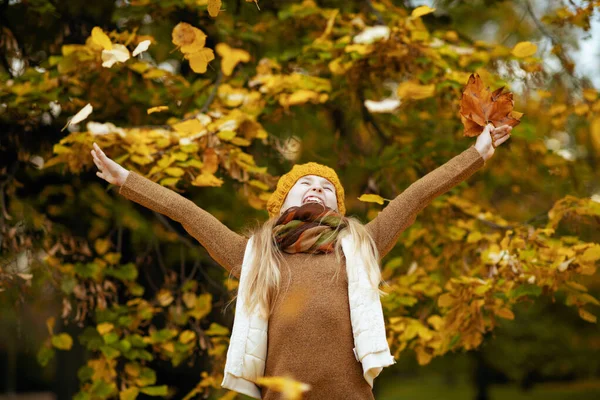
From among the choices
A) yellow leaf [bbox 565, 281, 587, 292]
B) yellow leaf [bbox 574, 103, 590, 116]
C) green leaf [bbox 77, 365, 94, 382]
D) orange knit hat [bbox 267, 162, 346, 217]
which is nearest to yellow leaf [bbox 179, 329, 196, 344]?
green leaf [bbox 77, 365, 94, 382]

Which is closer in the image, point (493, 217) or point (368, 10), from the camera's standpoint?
point (493, 217)

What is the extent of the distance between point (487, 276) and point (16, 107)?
2.72 meters

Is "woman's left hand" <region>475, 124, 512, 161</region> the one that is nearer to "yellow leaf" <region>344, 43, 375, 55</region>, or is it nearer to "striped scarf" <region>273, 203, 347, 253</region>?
"striped scarf" <region>273, 203, 347, 253</region>

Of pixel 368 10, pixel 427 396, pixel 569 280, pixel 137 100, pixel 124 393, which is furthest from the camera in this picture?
pixel 427 396

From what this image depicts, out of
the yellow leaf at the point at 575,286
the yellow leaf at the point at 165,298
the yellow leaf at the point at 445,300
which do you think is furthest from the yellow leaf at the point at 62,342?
the yellow leaf at the point at 575,286

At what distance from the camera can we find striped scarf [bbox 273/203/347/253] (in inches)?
98.5

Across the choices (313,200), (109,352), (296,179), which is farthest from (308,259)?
(109,352)

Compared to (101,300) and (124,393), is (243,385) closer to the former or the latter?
(124,393)

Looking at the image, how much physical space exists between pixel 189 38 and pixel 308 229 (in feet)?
3.53

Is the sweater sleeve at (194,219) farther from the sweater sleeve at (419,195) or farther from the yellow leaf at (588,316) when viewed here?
the yellow leaf at (588,316)

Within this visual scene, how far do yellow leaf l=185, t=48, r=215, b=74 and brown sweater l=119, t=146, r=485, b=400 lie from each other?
0.56m

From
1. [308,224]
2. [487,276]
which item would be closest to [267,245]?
[308,224]

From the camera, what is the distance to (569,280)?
3459 mm

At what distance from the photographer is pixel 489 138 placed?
8.62 ft
